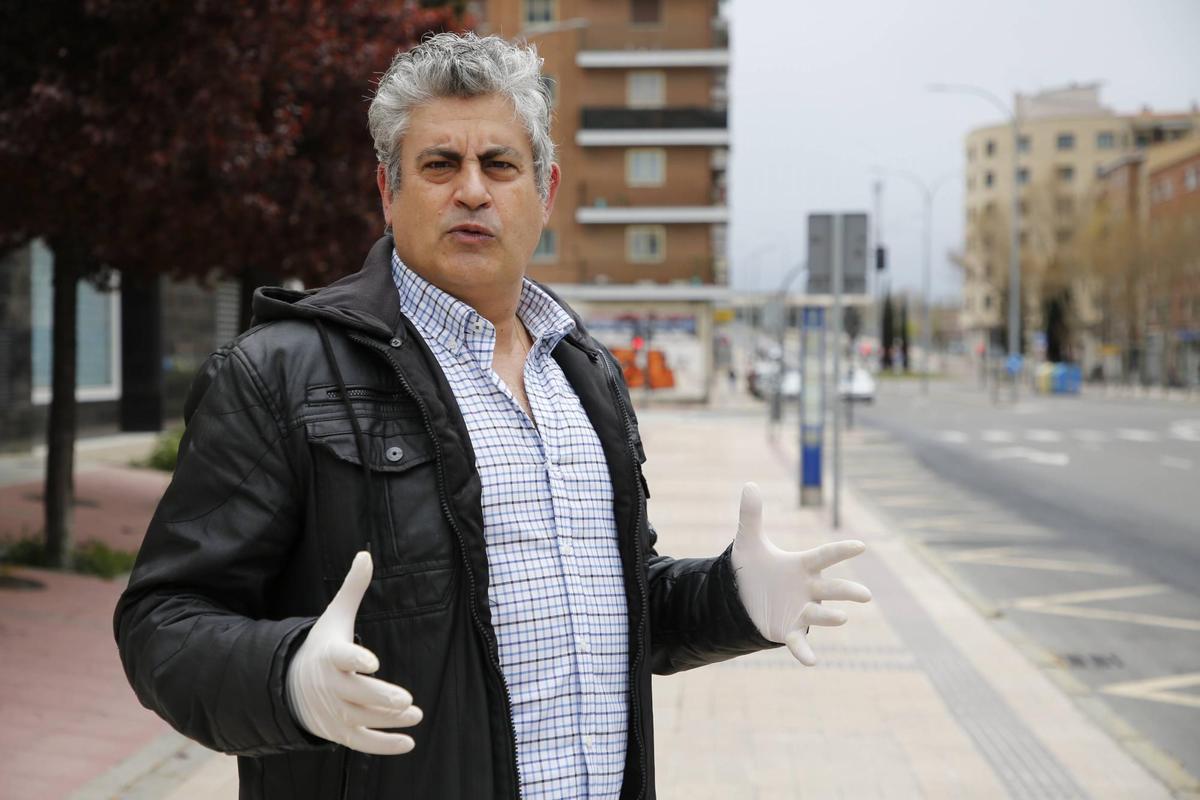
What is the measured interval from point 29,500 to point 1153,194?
72017mm

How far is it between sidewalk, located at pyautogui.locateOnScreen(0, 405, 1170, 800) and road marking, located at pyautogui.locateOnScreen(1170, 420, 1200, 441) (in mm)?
18391

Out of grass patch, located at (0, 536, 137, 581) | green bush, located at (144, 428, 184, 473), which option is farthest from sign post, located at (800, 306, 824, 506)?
grass patch, located at (0, 536, 137, 581)

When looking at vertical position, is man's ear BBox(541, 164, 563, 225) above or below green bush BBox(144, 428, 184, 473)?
above

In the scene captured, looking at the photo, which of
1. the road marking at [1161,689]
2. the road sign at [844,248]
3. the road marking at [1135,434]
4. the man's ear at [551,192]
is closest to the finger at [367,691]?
the man's ear at [551,192]

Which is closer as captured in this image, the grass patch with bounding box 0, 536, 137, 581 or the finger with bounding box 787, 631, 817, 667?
the finger with bounding box 787, 631, 817, 667

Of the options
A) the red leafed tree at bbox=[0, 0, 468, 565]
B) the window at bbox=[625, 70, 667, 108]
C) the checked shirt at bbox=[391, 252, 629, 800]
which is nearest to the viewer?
the checked shirt at bbox=[391, 252, 629, 800]

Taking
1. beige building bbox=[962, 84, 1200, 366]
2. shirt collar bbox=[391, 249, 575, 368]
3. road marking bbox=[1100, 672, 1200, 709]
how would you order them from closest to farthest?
shirt collar bbox=[391, 249, 575, 368]
road marking bbox=[1100, 672, 1200, 709]
beige building bbox=[962, 84, 1200, 366]

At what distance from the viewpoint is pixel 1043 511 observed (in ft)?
44.9

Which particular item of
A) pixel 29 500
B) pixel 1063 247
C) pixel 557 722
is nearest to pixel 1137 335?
pixel 1063 247

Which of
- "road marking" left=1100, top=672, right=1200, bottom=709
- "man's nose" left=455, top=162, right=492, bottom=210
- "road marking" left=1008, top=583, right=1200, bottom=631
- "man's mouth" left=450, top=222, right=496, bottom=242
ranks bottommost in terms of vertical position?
"road marking" left=1100, top=672, right=1200, bottom=709

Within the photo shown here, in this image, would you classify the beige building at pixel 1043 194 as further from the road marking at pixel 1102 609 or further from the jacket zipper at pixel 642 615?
the jacket zipper at pixel 642 615

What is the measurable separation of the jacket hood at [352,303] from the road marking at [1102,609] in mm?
7428

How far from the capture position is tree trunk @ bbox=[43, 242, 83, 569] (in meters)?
8.51

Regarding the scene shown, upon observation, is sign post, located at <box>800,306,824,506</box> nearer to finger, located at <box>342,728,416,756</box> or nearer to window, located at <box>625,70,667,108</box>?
finger, located at <box>342,728,416,756</box>
